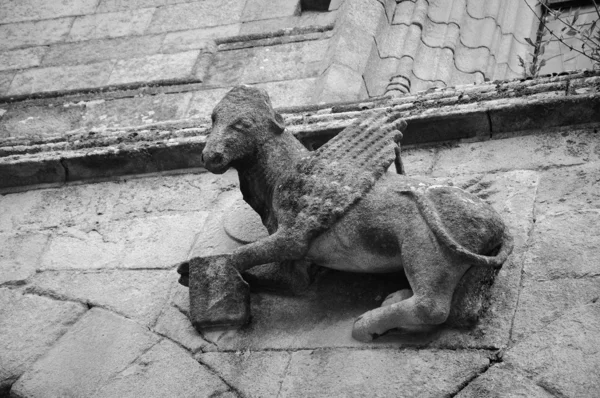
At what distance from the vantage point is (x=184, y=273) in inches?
153

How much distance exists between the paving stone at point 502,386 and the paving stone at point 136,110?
302cm

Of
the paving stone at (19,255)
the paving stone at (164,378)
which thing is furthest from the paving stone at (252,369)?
the paving stone at (19,255)

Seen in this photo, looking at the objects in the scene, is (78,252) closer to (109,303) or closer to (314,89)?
(109,303)

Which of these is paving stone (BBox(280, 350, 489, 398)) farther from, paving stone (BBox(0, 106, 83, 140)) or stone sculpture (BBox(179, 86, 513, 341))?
paving stone (BBox(0, 106, 83, 140))

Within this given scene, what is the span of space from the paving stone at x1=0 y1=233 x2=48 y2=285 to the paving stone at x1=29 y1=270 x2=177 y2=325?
0.10 meters

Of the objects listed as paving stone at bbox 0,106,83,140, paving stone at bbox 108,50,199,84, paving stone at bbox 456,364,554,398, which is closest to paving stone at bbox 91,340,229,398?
paving stone at bbox 456,364,554,398

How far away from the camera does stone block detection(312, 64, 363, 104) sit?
17.9 ft

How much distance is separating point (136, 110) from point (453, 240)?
120 inches

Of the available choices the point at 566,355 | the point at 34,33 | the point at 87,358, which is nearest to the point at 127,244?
the point at 87,358

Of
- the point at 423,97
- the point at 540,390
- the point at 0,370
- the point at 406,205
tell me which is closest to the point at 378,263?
the point at 406,205

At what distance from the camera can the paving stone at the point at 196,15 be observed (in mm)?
6586

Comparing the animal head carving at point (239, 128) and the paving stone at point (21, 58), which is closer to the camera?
the animal head carving at point (239, 128)

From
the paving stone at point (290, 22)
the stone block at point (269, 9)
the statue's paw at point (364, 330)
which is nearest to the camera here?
the statue's paw at point (364, 330)

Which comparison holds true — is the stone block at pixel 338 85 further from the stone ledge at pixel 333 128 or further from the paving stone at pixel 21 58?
the paving stone at pixel 21 58
